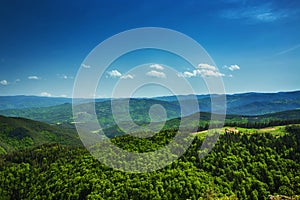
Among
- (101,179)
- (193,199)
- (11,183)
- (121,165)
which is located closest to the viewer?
(193,199)

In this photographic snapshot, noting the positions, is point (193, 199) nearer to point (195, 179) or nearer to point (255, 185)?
point (195, 179)

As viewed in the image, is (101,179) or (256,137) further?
(256,137)

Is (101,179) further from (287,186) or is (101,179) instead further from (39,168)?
(287,186)

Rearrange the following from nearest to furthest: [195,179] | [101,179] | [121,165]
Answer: [195,179] < [101,179] < [121,165]

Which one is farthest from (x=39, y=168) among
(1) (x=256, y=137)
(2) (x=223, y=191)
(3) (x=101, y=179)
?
(1) (x=256, y=137)

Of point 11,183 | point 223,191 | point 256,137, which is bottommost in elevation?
point 11,183

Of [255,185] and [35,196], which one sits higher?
[255,185]
